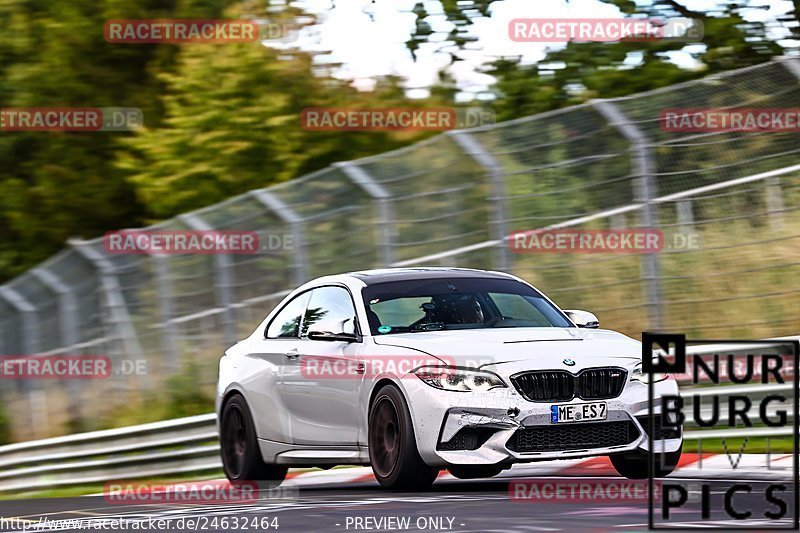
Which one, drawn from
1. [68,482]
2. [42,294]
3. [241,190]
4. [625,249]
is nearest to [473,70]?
[241,190]

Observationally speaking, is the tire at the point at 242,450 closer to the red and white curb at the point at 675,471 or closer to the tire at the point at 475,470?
the red and white curb at the point at 675,471

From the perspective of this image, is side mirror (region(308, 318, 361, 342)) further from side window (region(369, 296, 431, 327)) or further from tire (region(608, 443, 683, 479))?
tire (region(608, 443, 683, 479))

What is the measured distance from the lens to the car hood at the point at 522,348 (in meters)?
9.48

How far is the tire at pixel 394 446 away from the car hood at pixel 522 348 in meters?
0.38

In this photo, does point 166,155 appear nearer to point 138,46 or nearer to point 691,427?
point 138,46

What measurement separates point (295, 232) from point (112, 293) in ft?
14.7

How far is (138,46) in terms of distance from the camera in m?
33.2

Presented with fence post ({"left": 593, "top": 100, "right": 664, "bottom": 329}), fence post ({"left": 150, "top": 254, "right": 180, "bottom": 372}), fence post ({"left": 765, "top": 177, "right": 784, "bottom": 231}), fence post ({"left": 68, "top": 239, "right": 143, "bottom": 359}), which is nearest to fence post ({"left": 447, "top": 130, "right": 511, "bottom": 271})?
fence post ({"left": 593, "top": 100, "right": 664, "bottom": 329})

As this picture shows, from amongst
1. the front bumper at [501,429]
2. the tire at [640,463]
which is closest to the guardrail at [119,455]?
the tire at [640,463]

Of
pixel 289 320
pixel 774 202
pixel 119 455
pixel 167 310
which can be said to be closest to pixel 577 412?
pixel 289 320

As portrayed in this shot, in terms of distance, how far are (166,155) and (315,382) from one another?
16373mm

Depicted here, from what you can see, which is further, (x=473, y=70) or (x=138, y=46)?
(x=138, y=46)

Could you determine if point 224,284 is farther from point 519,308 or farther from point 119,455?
point 519,308

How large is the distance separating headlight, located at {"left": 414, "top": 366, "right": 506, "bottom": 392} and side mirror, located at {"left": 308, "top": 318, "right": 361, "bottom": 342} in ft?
3.69
